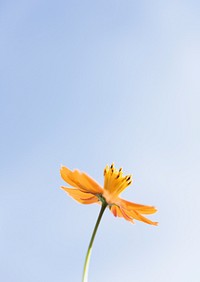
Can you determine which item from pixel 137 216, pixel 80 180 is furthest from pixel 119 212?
pixel 80 180

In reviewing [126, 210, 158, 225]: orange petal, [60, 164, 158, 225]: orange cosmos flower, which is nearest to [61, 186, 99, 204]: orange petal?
[60, 164, 158, 225]: orange cosmos flower

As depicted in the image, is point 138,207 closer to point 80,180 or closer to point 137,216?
point 137,216

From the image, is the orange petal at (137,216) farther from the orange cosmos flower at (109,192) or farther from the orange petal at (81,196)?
the orange petal at (81,196)

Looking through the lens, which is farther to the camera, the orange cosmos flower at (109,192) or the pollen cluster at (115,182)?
the pollen cluster at (115,182)

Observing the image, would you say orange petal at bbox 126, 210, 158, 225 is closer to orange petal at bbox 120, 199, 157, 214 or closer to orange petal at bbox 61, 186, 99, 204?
orange petal at bbox 120, 199, 157, 214

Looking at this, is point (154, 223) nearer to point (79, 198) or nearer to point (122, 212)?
point (122, 212)

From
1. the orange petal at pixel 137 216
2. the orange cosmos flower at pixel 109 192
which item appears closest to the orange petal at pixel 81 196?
the orange cosmos flower at pixel 109 192

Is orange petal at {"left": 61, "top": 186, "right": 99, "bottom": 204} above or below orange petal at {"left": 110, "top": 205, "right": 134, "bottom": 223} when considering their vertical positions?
above
